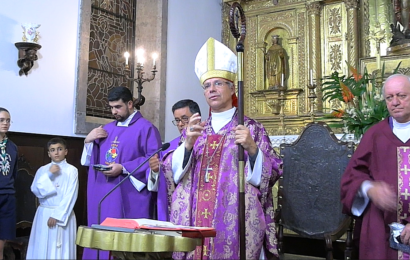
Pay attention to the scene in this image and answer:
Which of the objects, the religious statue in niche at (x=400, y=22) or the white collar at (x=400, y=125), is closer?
the white collar at (x=400, y=125)

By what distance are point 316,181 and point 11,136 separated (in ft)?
10.9

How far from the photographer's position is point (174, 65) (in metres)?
7.68

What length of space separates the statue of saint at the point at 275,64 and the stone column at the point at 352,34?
3.84ft

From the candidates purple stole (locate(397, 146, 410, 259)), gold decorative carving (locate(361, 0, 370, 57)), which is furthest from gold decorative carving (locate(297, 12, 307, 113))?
purple stole (locate(397, 146, 410, 259))

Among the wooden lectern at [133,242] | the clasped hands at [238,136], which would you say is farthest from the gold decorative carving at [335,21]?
the wooden lectern at [133,242]

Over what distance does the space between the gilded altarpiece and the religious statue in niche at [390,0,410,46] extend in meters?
0.65

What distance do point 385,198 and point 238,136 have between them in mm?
857

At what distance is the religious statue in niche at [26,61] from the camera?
205 inches

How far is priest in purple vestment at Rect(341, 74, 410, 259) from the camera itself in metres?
2.67

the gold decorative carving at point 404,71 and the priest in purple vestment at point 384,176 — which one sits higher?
the gold decorative carving at point 404,71

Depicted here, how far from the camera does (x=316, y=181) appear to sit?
414cm

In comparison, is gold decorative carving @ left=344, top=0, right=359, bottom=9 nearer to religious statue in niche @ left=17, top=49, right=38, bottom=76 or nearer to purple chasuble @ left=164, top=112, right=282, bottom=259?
religious statue in niche @ left=17, top=49, right=38, bottom=76

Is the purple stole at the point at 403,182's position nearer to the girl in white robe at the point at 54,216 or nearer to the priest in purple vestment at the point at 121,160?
the priest in purple vestment at the point at 121,160

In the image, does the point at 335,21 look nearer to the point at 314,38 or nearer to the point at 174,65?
the point at 314,38
